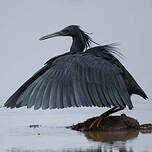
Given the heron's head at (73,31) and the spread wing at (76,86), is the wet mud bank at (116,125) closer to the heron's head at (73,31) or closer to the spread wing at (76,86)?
the spread wing at (76,86)

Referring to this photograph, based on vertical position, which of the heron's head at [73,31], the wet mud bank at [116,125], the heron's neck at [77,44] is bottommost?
the wet mud bank at [116,125]

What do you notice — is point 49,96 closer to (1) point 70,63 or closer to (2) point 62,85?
(2) point 62,85

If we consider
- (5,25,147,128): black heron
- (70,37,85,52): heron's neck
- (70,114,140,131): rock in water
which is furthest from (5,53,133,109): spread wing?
(70,37,85,52): heron's neck

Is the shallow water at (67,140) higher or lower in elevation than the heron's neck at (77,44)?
lower

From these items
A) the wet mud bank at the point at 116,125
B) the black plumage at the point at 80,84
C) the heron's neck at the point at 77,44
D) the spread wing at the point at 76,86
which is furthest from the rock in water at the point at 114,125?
the heron's neck at the point at 77,44

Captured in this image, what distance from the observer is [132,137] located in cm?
698

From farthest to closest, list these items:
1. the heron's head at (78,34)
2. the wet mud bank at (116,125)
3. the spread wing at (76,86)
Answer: the heron's head at (78,34) → the wet mud bank at (116,125) → the spread wing at (76,86)

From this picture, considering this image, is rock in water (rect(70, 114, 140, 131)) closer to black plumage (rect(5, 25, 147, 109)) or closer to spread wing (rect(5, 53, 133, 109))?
black plumage (rect(5, 25, 147, 109))

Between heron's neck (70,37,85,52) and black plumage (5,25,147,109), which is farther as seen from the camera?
heron's neck (70,37,85,52)

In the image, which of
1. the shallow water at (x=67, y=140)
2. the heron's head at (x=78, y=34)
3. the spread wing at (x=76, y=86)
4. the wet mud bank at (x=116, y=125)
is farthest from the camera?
the heron's head at (x=78, y=34)

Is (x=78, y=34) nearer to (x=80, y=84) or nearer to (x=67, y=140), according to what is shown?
(x=80, y=84)

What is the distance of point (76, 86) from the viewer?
7.02 m

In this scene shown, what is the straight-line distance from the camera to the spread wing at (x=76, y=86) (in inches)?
267

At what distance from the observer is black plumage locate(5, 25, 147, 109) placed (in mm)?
6812
